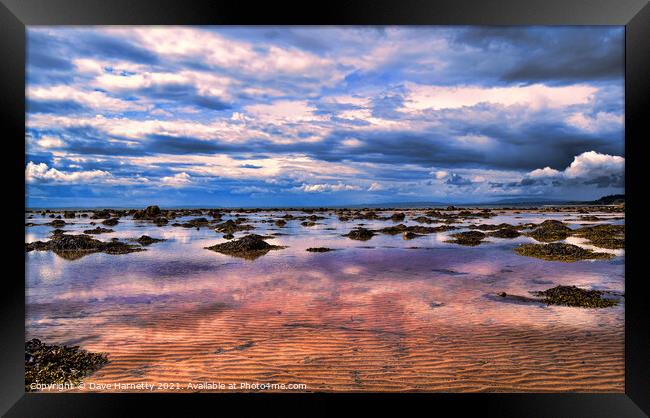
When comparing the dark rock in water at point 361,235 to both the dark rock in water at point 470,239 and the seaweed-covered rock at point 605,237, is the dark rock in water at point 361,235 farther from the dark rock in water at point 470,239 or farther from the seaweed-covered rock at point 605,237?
the seaweed-covered rock at point 605,237

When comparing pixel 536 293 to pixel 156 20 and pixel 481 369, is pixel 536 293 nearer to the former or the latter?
pixel 481 369

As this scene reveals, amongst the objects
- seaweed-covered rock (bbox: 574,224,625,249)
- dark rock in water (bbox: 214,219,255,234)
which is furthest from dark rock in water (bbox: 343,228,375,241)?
seaweed-covered rock (bbox: 574,224,625,249)

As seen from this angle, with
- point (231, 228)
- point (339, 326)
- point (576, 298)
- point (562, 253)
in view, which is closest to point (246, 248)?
point (339, 326)

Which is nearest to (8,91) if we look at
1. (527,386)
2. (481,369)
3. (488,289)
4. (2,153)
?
(2,153)

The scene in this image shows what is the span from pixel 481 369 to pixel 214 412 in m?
4.02

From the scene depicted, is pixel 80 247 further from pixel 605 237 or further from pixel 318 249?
pixel 605 237

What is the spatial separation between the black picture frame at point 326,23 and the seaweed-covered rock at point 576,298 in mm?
5043

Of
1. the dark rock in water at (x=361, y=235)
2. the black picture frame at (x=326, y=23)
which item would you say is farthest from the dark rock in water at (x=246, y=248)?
the black picture frame at (x=326, y=23)

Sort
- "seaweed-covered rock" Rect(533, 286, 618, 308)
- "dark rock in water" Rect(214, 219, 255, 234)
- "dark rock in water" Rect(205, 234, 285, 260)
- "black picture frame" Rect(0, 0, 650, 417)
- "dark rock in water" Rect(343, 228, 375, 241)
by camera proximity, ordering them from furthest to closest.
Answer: "dark rock in water" Rect(214, 219, 255, 234) → "dark rock in water" Rect(343, 228, 375, 241) → "dark rock in water" Rect(205, 234, 285, 260) → "seaweed-covered rock" Rect(533, 286, 618, 308) → "black picture frame" Rect(0, 0, 650, 417)

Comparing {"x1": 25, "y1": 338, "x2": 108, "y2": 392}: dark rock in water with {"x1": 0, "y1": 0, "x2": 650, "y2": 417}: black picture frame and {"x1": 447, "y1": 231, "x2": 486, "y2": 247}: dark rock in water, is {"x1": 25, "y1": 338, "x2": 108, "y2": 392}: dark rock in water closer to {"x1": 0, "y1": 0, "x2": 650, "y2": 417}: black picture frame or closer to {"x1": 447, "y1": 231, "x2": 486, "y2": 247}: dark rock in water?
{"x1": 0, "y1": 0, "x2": 650, "y2": 417}: black picture frame

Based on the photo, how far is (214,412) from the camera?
425 cm

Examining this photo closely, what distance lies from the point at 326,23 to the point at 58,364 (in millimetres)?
6741

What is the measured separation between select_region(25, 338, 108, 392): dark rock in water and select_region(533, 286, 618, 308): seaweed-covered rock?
10.1 m

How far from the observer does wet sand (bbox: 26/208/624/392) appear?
543 cm
